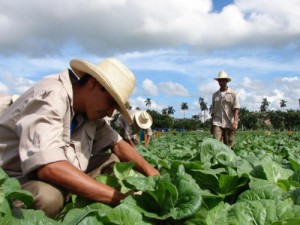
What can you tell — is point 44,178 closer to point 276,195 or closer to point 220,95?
point 276,195

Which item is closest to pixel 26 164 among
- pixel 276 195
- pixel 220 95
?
pixel 276 195

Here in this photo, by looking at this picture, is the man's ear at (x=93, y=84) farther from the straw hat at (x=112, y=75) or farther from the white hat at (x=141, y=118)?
the white hat at (x=141, y=118)

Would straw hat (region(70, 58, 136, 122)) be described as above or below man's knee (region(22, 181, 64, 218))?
above

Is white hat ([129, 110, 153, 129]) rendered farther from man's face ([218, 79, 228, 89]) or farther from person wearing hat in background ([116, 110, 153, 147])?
man's face ([218, 79, 228, 89])

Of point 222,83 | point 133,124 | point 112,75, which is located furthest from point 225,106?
point 112,75

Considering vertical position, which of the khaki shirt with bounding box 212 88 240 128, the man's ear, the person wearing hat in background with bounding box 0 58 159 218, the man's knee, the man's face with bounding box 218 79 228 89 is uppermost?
the man's face with bounding box 218 79 228 89

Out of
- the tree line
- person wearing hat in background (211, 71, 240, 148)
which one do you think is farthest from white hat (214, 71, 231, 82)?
the tree line

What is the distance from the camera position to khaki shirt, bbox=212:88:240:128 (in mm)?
9773

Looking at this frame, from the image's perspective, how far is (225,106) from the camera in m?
9.80

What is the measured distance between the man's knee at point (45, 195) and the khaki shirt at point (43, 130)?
122 millimetres

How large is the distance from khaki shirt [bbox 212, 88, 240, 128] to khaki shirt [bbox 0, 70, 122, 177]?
6.75 meters

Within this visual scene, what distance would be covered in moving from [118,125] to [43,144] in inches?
309

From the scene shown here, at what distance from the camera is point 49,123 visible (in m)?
2.59

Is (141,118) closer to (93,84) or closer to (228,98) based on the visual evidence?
(228,98)
